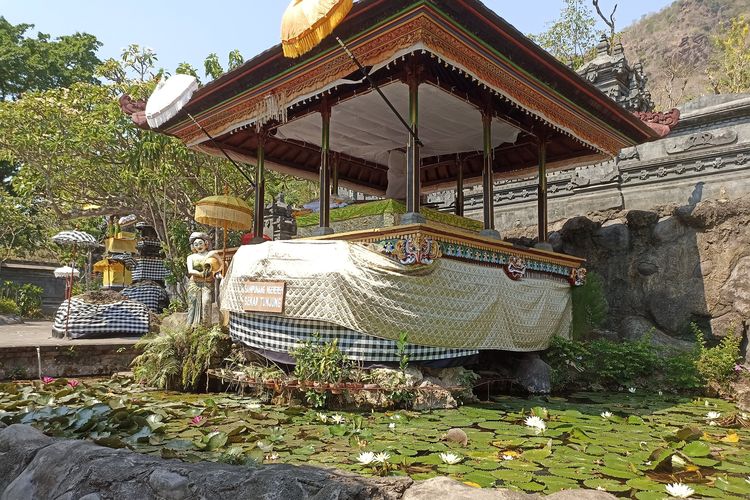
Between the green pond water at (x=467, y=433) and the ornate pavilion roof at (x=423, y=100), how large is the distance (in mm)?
3918

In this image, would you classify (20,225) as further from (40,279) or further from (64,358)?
(64,358)

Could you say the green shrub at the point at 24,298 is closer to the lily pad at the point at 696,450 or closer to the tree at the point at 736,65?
the lily pad at the point at 696,450

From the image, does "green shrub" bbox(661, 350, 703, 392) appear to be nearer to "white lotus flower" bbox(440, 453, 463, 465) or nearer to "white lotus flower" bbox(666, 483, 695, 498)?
"white lotus flower" bbox(666, 483, 695, 498)

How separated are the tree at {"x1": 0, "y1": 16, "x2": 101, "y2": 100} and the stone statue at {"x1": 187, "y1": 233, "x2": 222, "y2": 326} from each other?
21354mm

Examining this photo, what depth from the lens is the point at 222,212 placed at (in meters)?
7.66

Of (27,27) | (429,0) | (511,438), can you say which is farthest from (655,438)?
(27,27)

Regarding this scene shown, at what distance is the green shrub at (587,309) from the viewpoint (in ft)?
26.7

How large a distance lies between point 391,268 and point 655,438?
2.75m

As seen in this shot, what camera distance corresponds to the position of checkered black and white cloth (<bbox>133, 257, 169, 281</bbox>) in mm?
17859

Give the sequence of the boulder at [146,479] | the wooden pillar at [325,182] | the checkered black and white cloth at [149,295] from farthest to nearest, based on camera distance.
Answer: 1. the checkered black and white cloth at [149,295]
2. the wooden pillar at [325,182]
3. the boulder at [146,479]

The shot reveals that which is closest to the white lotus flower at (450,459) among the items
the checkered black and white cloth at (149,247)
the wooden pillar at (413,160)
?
the wooden pillar at (413,160)

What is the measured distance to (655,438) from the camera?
395cm

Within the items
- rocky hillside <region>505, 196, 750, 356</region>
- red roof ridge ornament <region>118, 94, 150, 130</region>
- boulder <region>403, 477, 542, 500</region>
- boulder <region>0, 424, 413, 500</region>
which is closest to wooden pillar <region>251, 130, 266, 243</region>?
red roof ridge ornament <region>118, 94, 150, 130</region>

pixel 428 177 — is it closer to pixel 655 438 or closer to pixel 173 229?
pixel 173 229
